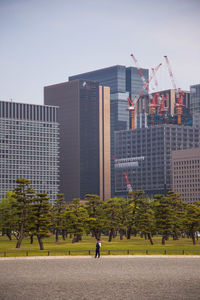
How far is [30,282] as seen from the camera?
51.8m

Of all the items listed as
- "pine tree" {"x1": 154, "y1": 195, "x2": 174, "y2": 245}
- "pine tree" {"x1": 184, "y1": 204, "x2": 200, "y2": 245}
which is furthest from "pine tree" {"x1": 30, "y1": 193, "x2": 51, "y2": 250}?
"pine tree" {"x1": 184, "y1": 204, "x2": 200, "y2": 245}

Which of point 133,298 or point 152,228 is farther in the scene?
point 152,228

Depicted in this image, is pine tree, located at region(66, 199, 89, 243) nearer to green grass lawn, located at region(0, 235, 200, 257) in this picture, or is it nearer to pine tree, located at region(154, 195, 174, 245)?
green grass lawn, located at region(0, 235, 200, 257)

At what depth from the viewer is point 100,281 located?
171ft

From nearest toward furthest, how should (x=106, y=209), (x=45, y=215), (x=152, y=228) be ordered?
(x=45, y=215), (x=152, y=228), (x=106, y=209)

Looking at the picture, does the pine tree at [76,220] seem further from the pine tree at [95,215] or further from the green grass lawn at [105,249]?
the green grass lawn at [105,249]

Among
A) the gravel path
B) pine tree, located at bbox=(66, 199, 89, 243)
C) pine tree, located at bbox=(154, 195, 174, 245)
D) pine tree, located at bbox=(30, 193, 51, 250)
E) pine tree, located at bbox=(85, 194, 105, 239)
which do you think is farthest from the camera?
pine tree, located at bbox=(85, 194, 105, 239)

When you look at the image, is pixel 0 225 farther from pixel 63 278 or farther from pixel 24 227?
pixel 63 278

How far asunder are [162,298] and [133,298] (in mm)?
1989

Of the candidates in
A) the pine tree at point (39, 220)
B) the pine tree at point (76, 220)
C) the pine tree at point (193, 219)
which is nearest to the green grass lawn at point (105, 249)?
the pine tree at point (39, 220)

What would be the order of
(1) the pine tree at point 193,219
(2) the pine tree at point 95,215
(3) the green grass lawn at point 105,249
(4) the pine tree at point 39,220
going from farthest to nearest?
1. (2) the pine tree at point 95,215
2. (1) the pine tree at point 193,219
3. (4) the pine tree at point 39,220
4. (3) the green grass lawn at point 105,249

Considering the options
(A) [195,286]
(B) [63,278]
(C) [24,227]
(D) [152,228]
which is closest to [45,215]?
(C) [24,227]

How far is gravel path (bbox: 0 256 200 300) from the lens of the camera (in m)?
42.9

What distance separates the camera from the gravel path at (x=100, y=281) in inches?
1690
